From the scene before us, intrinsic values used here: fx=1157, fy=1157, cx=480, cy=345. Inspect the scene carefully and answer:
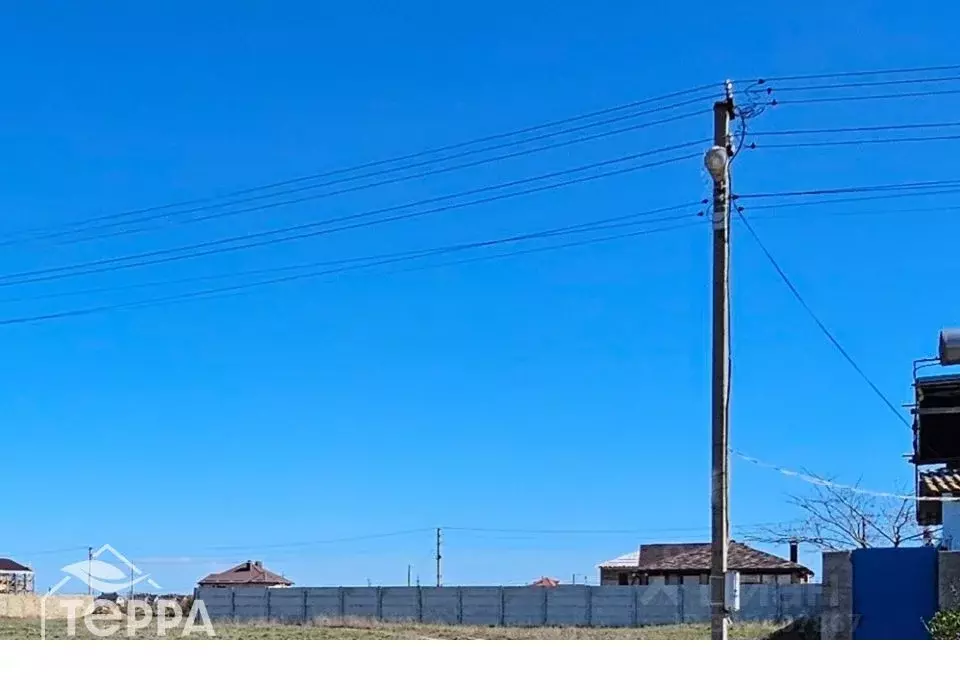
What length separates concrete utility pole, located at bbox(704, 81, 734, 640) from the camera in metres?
12.7

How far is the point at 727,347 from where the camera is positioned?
13.0 meters

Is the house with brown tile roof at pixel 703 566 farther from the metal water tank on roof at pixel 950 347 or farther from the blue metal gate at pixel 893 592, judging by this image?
the blue metal gate at pixel 893 592

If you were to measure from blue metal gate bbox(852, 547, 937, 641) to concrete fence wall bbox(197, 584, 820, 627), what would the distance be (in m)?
15.5

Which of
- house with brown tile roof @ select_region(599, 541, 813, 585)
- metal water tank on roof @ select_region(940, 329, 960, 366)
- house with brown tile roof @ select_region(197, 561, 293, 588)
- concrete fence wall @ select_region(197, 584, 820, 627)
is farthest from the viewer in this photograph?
house with brown tile roof @ select_region(197, 561, 293, 588)

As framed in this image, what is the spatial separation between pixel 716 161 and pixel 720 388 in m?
2.59

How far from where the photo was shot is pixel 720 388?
12.9 meters

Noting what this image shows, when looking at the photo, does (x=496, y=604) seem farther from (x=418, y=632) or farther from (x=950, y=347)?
(x=950, y=347)

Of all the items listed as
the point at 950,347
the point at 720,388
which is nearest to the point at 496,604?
the point at 950,347

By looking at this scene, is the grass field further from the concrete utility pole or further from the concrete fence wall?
the concrete utility pole

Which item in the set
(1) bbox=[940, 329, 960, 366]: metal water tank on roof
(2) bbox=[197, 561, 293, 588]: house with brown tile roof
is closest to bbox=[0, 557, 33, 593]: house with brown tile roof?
(2) bbox=[197, 561, 293, 588]: house with brown tile roof
